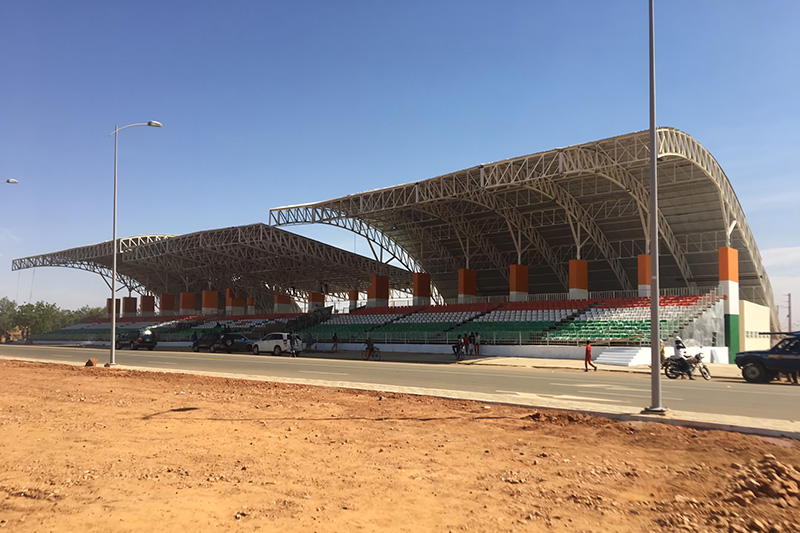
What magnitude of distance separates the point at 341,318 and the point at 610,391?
45489mm

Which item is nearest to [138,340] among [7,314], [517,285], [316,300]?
[517,285]

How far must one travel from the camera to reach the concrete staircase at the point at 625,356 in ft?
103

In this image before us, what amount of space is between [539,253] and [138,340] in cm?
4063

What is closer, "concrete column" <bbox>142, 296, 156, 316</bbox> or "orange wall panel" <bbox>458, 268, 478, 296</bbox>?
"orange wall panel" <bbox>458, 268, 478, 296</bbox>

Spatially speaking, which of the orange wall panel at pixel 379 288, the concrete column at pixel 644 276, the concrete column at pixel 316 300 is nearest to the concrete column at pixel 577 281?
the concrete column at pixel 644 276

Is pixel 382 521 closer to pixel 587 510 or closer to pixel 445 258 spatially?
pixel 587 510

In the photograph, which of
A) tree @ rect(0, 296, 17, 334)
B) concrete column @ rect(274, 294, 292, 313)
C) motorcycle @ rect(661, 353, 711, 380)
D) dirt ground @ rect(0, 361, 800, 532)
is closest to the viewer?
dirt ground @ rect(0, 361, 800, 532)

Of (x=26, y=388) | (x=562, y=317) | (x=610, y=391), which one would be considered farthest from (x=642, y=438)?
(x=562, y=317)

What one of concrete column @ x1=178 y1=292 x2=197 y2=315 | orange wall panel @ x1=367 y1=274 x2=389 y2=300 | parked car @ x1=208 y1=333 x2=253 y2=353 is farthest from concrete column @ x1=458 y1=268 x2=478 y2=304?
concrete column @ x1=178 y1=292 x2=197 y2=315

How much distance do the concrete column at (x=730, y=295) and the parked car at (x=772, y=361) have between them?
64.0ft

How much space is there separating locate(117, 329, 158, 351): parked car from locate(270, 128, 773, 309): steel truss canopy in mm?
15905

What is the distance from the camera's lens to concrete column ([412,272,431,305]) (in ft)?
200

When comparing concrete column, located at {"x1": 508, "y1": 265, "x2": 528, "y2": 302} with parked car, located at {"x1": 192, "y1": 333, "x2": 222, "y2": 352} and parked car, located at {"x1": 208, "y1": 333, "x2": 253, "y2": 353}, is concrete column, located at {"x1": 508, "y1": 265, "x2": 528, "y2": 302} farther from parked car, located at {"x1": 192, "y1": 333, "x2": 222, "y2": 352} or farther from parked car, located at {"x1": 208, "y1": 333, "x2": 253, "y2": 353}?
parked car, located at {"x1": 192, "y1": 333, "x2": 222, "y2": 352}

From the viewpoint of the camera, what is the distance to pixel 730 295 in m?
40.1
